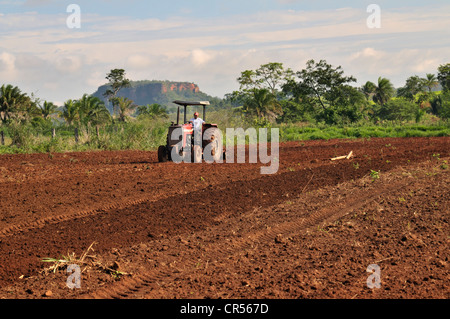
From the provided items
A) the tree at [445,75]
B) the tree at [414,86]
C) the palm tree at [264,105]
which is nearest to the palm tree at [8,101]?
the palm tree at [264,105]

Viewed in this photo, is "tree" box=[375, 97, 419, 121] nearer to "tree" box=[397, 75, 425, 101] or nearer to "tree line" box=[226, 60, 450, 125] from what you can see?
"tree line" box=[226, 60, 450, 125]

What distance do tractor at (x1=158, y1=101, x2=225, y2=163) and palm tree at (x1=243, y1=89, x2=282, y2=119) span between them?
30556 millimetres

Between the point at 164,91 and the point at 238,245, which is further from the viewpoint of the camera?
the point at 164,91

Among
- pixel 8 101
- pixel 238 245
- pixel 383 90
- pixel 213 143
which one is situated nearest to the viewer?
pixel 238 245

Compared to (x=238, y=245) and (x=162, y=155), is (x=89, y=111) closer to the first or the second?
(x=162, y=155)

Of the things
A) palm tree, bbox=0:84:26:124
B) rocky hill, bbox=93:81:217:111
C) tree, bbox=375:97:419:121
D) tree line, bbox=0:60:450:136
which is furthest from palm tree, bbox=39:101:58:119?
rocky hill, bbox=93:81:217:111

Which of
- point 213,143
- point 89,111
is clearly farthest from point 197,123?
point 89,111

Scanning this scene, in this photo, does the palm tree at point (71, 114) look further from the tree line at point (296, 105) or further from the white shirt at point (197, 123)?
the white shirt at point (197, 123)

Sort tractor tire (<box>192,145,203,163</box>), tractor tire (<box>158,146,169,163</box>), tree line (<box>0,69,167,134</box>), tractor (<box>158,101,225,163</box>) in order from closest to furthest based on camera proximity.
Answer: tractor (<box>158,101,225,163</box>) → tractor tire (<box>192,145,203,163</box>) → tractor tire (<box>158,146,169,163</box>) → tree line (<box>0,69,167,134</box>)

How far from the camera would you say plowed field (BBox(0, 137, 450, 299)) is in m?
5.52

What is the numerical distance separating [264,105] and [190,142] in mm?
31851

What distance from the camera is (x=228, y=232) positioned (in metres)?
7.76

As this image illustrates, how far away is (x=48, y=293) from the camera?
212 inches

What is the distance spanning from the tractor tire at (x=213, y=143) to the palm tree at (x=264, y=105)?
30435 mm
